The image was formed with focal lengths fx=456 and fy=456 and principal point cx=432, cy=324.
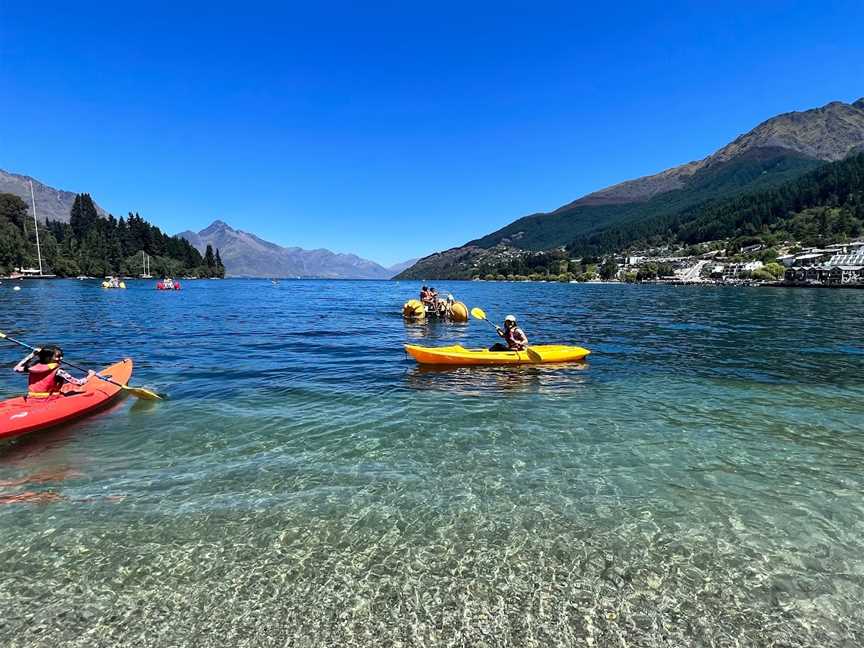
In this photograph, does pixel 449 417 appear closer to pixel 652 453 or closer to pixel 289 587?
pixel 652 453

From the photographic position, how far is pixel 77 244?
178m

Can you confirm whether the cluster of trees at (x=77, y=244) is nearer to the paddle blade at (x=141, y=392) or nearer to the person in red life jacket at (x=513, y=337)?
the paddle blade at (x=141, y=392)

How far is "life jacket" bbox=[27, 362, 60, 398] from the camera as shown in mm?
12375

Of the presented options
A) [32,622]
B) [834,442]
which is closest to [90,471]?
[32,622]

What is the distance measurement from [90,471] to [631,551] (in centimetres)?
1051

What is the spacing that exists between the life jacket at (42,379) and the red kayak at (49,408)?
290 mm

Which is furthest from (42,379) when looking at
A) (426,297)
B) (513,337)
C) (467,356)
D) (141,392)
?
(426,297)

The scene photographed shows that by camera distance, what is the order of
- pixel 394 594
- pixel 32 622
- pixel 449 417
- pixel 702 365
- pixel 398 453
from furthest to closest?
pixel 702 365 < pixel 449 417 < pixel 398 453 < pixel 394 594 < pixel 32 622

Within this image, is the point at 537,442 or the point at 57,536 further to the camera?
the point at 537,442

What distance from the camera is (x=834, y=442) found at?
1135 centimetres

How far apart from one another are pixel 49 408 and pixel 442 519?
1104 cm

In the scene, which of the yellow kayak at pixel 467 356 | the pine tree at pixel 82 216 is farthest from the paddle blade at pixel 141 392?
the pine tree at pixel 82 216

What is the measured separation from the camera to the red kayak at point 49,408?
11.1 m

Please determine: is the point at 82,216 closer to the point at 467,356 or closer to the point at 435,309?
the point at 435,309
